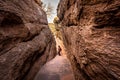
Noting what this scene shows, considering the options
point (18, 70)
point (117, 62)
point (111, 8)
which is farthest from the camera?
point (18, 70)

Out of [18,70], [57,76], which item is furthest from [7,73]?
[57,76]

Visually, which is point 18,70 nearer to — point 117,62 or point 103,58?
point 103,58

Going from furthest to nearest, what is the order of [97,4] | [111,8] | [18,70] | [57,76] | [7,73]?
[57,76], [18,70], [97,4], [7,73], [111,8]

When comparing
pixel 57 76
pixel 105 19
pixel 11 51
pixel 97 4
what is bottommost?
pixel 57 76

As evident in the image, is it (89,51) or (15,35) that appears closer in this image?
(89,51)

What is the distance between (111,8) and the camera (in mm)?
5016

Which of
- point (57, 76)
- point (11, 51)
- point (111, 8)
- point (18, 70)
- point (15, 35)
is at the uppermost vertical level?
point (111, 8)

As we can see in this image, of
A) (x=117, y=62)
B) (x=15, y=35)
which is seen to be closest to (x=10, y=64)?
(x=15, y=35)

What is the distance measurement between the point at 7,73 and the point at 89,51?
4.51 meters

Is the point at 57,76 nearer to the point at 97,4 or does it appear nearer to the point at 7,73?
the point at 7,73

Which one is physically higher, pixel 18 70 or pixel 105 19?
pixel 105 19

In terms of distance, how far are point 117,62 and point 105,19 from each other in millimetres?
2246

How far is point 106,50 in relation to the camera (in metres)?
5.02

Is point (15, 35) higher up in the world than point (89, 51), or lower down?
higher up
